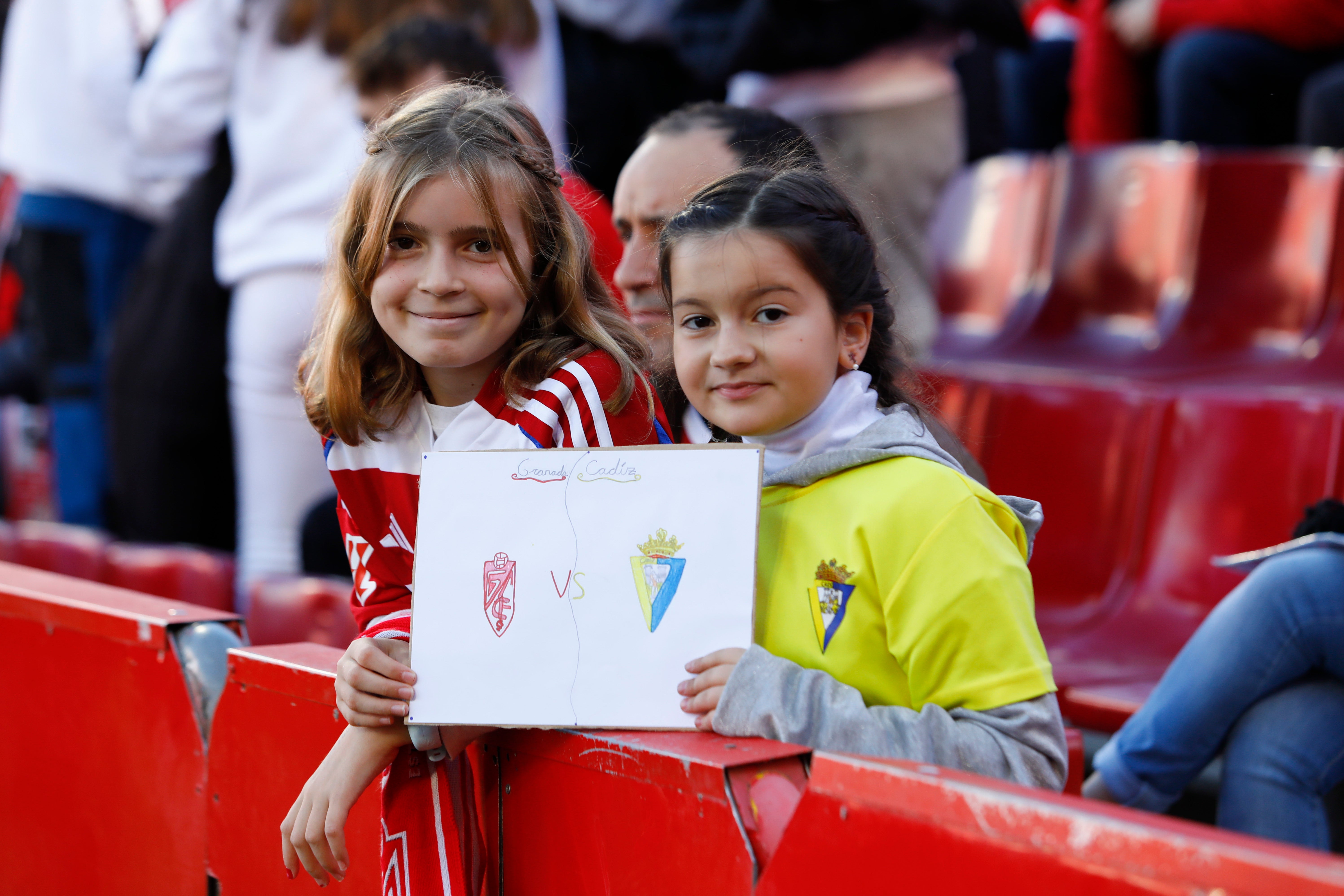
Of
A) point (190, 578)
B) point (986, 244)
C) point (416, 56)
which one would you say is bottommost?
point (190, 578)

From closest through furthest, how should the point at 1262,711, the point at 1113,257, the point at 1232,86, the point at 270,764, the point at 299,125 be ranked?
the point at 270,764 < the point at 1262,711 < the point at 299,125 < the point at 1232,86 < the point at 1113,257

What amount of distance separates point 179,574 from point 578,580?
2.18 metres

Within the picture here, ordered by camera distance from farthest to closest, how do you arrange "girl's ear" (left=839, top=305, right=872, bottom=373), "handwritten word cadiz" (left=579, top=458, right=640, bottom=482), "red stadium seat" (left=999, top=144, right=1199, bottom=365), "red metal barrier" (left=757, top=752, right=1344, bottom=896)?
"red stadium seat" (left=999, top=144, right=1199, bottom=365), "girl's ear" (left=839, top=305, right=872, bottom=373), "handwritten word cadiz" (left=579, top=458, right=640, bottom=482), "red metal barrier" (left=757, top=752, right=1344, bottom=896)

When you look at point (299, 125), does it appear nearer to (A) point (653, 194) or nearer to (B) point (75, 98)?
(B) point (75, 98)

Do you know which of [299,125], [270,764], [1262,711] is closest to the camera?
[270,764]

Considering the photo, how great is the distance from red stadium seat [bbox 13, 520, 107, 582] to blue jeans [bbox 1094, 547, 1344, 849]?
264cm

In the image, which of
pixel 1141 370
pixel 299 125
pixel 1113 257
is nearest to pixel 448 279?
pixel 299 125

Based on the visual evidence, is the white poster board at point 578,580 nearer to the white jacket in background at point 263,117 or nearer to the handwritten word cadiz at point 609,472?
the handwritten word cadiz at point 609,472

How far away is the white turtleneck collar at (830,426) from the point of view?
4.91 feet

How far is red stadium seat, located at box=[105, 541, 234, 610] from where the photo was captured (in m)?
3.20

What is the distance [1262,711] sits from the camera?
6.31ft

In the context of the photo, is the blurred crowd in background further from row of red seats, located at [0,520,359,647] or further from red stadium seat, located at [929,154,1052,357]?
red stadium seat, located at [929,154,1052,357]

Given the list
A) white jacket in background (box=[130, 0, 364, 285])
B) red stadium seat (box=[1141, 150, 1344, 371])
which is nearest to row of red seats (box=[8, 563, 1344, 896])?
white jacket in background (box=[130, 0, 364, 285])

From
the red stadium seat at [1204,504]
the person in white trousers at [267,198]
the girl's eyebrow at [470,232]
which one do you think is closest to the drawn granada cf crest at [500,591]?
the girl's eyebrow at [470,232]
